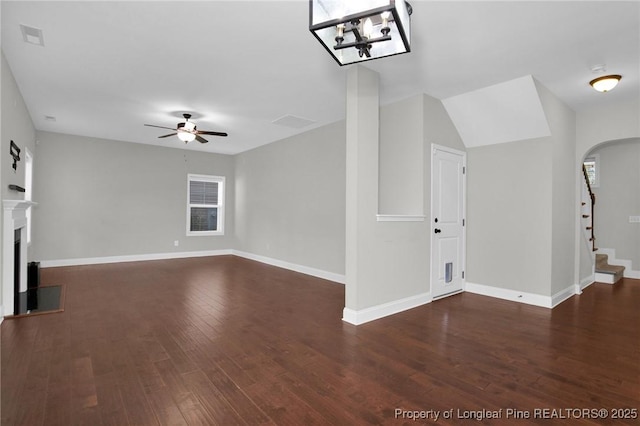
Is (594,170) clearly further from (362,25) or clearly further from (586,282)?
(362,25)

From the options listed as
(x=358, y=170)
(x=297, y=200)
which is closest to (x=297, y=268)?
(x=297, y=200)

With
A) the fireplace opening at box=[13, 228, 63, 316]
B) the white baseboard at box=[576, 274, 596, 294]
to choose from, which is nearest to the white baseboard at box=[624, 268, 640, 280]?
the white baseboard at box=[576, 274, 596, 294]

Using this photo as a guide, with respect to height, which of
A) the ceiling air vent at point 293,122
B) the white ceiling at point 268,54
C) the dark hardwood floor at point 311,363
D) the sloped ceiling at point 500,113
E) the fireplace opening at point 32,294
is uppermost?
the ceiling air vent at point 293,122

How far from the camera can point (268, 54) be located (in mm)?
3184

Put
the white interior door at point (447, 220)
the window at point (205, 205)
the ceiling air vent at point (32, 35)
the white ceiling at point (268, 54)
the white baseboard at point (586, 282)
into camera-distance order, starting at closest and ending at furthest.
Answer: the white ceiling at point (268, 54)
the ceiling air vent at point (32, 35)
the white interior door at point (447, 220)
the white baseboard at point (586, 282)
the window at point (205, 205)

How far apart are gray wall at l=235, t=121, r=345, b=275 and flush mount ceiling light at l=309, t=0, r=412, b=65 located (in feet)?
11.1

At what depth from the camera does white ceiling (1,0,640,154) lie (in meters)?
2.50

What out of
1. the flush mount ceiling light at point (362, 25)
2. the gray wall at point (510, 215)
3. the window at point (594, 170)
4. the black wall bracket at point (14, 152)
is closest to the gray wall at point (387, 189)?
the gray wall at point (510, 215)

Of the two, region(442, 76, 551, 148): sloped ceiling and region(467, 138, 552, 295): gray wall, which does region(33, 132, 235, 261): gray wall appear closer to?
region(442, 76, 551, 148): sloped ceiling

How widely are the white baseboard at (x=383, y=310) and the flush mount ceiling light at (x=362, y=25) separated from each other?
245 cm

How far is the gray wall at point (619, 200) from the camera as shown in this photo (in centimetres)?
591

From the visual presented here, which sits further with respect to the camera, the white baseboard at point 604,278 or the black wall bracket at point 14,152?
the white baseboard at point 604,278

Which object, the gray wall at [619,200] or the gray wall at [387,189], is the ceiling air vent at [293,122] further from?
the gray wall at [619,200]

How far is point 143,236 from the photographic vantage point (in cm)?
746
